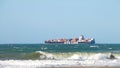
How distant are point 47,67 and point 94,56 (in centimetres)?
1946

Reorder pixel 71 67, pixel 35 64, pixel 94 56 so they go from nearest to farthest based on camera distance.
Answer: pixel 71 67 < pixel 35 64 < pixel 94 56

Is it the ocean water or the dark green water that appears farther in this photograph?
the dark green water

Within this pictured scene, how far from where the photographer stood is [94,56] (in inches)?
2076

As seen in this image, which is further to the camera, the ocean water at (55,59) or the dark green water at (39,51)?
the dark green water at (39,51)

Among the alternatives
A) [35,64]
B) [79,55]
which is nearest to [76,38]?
[79,55]

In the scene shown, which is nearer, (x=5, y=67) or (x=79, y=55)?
(x=5, y=67)

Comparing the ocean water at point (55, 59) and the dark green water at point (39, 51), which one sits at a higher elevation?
the dark green water at point (39, 51)

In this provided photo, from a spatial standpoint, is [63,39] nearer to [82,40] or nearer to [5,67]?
[82,40]

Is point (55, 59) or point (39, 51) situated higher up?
point (39, 51)

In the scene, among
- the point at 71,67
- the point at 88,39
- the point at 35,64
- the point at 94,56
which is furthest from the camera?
the point at 88,39

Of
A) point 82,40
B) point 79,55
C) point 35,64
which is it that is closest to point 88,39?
point 82,40

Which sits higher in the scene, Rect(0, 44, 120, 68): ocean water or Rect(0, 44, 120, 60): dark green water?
Rect(0, 44, 120, 60): dark green water

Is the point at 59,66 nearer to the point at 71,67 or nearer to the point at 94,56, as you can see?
the point at 71,67

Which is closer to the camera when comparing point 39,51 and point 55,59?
point 55,59
